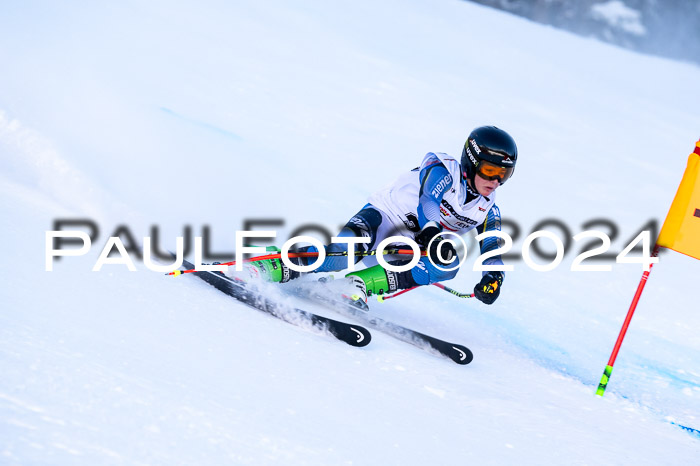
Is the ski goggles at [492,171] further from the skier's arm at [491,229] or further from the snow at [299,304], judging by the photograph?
the snow at [299,304]

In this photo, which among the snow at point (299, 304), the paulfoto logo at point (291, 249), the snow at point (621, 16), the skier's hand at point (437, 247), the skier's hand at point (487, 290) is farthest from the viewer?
the snow at point (621, 16)

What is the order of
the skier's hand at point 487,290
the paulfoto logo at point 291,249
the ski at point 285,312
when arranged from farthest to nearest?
the skier's hand at point 487,290 < the paulfoto logo at point 291,249 < the ski at point 285,312

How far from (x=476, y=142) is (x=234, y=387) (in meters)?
1.85

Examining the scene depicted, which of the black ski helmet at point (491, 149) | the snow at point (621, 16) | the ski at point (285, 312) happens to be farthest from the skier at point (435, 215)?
the snow at point (621, 16)

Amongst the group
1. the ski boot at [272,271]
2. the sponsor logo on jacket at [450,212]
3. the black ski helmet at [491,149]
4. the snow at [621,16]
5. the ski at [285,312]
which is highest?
the snow at [621,16]

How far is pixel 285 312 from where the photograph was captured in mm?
3158

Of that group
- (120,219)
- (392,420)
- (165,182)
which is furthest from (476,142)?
(165,182)

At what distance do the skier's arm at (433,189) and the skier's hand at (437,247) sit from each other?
3.0 inches

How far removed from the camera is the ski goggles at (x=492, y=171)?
349 cm

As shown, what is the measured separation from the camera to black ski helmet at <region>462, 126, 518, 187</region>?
3459 millimetres

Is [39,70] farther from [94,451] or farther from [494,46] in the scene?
[494,46]

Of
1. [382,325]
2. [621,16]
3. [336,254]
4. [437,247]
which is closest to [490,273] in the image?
[437,247]

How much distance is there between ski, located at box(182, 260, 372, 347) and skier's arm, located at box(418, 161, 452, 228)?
2.91ft

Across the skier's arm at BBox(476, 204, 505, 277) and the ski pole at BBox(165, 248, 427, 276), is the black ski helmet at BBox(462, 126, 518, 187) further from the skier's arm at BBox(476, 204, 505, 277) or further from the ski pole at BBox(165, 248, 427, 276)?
the ski pole at BBox(165, 248, 427, 276)
